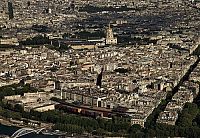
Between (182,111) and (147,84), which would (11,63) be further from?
(182,111)

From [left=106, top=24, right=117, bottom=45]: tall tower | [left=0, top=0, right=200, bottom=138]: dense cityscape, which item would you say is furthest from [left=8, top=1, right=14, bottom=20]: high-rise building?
[left=106, top=24, right=117, bottom=45]: tall tower

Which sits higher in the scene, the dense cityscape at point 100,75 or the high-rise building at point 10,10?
the dense cityscape at point 100,75

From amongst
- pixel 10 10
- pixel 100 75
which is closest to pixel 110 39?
pixel 100 75

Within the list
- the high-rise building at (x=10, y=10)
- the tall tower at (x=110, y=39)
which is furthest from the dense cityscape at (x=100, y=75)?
the high-rise building at (x=10, y=10)

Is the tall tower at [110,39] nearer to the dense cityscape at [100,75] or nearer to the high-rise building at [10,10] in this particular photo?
the dense cityscape at [100,75]

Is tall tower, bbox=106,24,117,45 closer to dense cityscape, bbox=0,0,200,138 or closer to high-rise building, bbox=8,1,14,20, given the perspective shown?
dense cityscape, bbox=0,0,200,138

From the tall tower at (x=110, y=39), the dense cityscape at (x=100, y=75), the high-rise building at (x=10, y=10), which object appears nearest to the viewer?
the dense cityscape at (x=100, y=75)

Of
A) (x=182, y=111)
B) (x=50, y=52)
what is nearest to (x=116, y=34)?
(x=50, y=52)

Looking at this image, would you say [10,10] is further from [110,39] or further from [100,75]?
[100,75]
